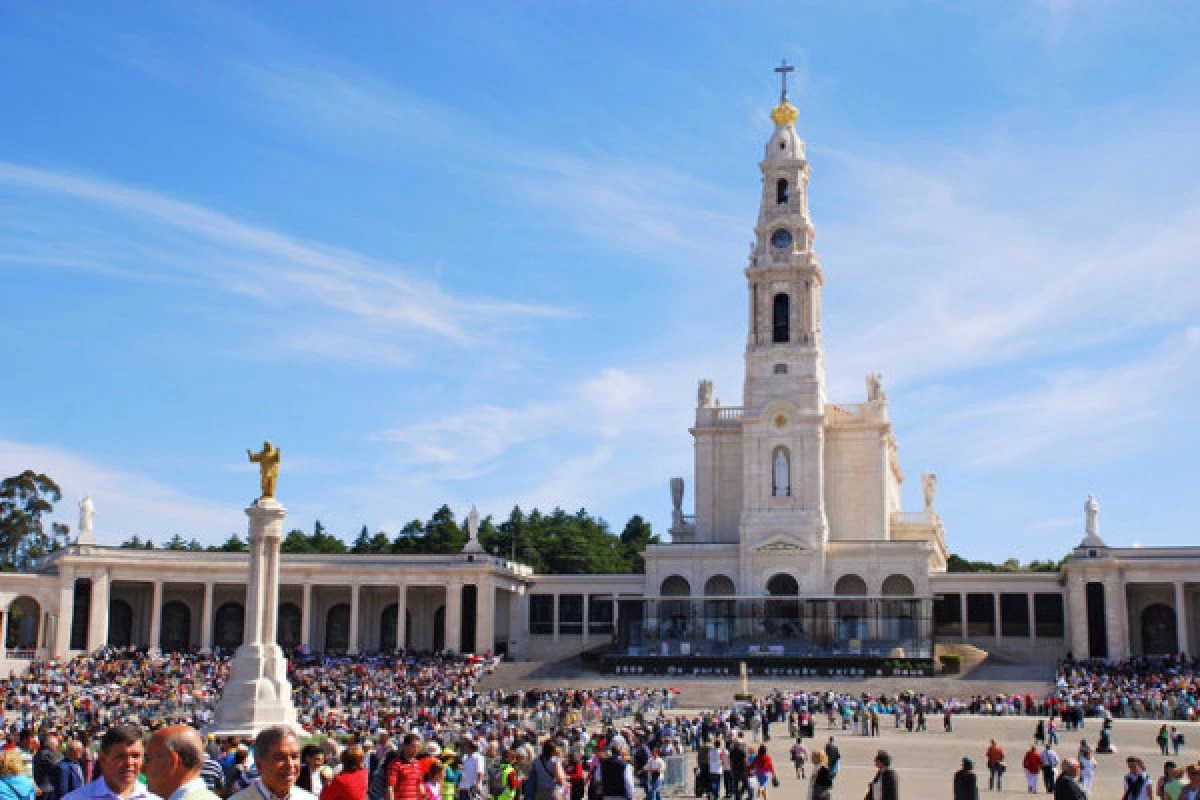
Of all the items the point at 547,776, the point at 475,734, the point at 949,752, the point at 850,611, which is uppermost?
the point at 850,611

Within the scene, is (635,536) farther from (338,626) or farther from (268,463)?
(268,463)

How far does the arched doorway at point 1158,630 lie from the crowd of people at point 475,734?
8873mm

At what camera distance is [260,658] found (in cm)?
3494

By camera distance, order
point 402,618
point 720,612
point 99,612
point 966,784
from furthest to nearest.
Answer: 1. point 402,618
2. point 720,612
3. point 99,612
4. point 966,784

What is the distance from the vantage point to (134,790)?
23.1 ft

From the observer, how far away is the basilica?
6569 centimetres

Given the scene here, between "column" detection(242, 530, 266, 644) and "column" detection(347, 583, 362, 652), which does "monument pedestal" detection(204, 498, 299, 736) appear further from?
"column" detection(347, 583, 362, 652)

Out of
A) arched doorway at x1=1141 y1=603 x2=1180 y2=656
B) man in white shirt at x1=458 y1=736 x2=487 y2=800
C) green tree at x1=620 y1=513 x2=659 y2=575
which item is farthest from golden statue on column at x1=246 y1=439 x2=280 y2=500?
green tree at x1=620 y1=513 x2=659 y2=575

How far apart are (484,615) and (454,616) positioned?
1650 mm

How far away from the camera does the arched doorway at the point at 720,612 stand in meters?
68.5

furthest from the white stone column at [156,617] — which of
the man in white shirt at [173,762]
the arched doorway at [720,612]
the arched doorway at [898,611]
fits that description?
the man in white shirt at [173,762]

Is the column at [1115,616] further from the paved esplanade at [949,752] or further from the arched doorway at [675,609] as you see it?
the arched doorway at [675,609]

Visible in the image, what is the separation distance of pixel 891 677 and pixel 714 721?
73.6ft

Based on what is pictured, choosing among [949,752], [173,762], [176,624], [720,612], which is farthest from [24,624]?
[173,762]
